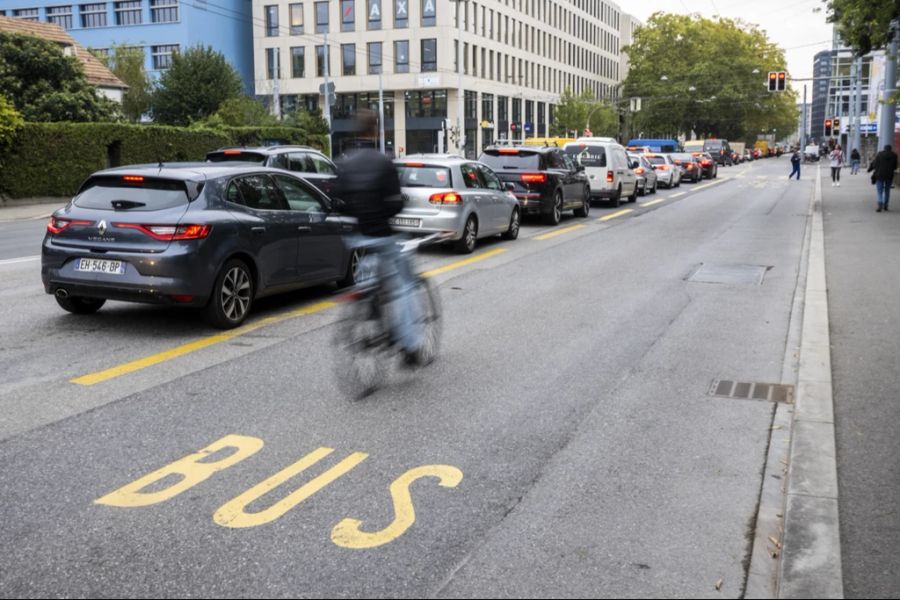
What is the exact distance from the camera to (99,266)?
808 centimetres

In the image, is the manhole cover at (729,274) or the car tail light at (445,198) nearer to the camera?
the manhole cover at (729,274)

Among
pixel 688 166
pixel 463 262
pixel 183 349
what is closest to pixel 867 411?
pixel 183 349

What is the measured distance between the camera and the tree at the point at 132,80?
63.0m

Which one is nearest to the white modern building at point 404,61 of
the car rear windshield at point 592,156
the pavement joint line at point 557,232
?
the car rear windshield at point 592,156

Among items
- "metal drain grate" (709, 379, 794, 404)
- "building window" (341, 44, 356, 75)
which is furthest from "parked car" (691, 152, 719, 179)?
"metal drain grate" (709, 379, 794, 404)

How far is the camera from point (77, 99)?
34000 mm

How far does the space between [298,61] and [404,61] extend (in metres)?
9.83

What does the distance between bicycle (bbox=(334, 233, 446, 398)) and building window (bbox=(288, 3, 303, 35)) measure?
75.2 meters

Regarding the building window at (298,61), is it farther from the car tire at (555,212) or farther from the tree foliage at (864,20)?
the car tire at (555,212)

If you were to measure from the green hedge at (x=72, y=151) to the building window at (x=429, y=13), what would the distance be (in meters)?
42.0

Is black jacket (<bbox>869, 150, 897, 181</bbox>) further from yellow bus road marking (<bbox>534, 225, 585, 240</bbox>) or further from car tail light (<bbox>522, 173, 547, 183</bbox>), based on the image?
car tail light (<bbox>522, 173, 547, 183</bbox>)

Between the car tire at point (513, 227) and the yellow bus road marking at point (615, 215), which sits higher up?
the car tire at point (513, 227)

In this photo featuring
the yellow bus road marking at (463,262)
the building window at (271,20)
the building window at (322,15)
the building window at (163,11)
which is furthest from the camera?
the building window at (271,20)

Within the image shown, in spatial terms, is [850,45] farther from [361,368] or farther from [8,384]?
[8,384]
